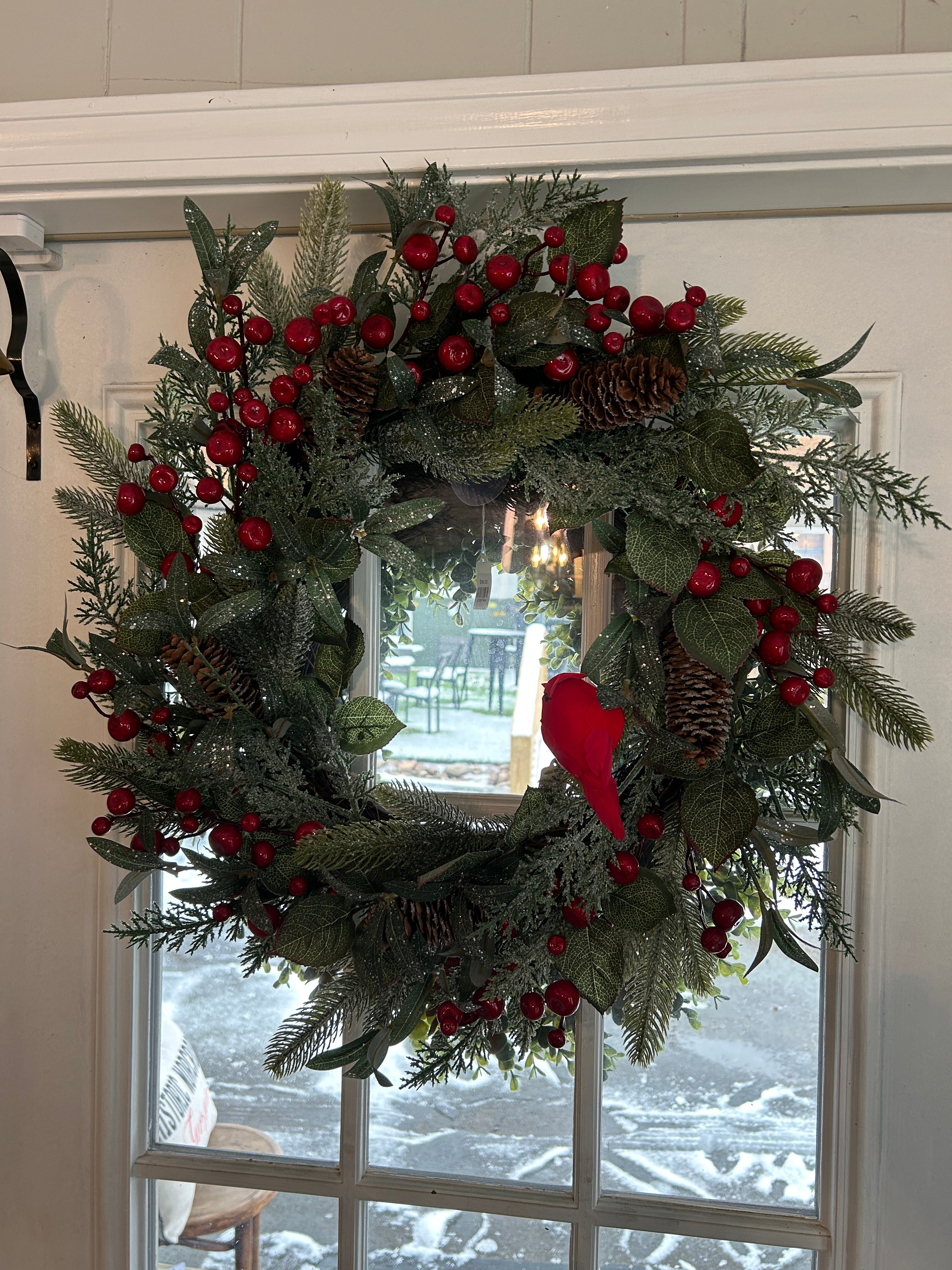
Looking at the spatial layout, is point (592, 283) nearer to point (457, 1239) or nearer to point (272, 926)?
point (272, 926)

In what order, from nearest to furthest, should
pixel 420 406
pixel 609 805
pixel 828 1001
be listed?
pixel 609 805 → pixel 420 406 → pixel 828 1001

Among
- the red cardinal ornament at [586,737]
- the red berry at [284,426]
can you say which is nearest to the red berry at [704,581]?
the red cardinal ornament at [586,737]

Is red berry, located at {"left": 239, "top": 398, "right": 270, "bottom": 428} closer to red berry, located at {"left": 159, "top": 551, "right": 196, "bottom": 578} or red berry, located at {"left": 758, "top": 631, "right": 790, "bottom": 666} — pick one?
A: red berry, located at {"left": 159, "top": 551, "right": 196, "bottom": 578}

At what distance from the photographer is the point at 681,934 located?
672mm

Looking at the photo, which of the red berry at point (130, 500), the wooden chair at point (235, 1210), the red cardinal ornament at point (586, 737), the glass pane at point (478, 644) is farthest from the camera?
the wooden chair at point (235, 1210)

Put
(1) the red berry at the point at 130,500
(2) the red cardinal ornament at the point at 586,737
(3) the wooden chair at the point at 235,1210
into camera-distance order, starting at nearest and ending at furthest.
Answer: (2) the red cardinal ornament at the point at 586,737
(1) the red berry at the point at 130,500
(3) the wooden chair at the point at 235,1210

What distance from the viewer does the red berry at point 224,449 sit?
0.64 metres

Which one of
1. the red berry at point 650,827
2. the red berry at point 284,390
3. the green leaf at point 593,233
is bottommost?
the red berry at point 650,827

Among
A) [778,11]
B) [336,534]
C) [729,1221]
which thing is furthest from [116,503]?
[729,1221]

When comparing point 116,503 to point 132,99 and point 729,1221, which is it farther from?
point 729,1221

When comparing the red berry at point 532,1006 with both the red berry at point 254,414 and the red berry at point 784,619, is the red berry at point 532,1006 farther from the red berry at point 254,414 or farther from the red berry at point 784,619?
the red berry at point 254,414

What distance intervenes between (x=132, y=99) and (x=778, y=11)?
58cm

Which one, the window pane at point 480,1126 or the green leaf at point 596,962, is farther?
the window pane at point 480,1126

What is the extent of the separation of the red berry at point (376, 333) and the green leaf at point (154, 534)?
0.21 meters
